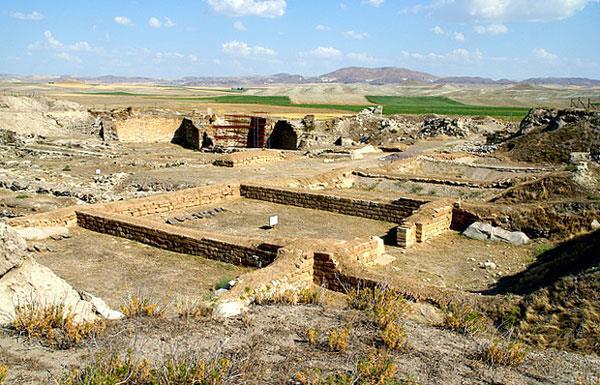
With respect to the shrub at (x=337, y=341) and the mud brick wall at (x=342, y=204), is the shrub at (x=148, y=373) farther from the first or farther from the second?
the mud brick wall at (x=342, y=204)

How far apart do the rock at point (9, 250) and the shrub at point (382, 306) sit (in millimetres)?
3681

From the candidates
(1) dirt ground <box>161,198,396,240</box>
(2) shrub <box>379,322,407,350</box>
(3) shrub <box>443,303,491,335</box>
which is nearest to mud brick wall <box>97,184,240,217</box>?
(1) dirt ground <box>161,198,396,240</box>

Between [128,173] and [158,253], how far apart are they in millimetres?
10939

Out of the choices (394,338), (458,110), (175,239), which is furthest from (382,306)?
(458,110)

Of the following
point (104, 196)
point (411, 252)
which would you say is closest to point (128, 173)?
point (104, 196)

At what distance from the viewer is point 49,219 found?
35.2 ft

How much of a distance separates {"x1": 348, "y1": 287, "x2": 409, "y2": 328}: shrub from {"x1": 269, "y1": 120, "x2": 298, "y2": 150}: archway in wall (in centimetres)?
2397

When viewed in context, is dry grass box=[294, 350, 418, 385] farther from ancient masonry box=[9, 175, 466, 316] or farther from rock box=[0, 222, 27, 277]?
rock box=[0, 222, 27, 277]

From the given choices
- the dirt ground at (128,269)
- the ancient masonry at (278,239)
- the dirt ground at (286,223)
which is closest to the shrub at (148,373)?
the ancient masonry at (278,239)

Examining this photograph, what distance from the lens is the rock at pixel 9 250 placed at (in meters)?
5.64

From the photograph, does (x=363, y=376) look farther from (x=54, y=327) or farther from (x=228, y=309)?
(x=54, y=327)

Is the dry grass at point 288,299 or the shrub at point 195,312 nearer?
the shrub at point 195,312

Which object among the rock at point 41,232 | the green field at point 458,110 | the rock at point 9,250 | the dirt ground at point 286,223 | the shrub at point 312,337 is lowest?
the dirt ground at point 286,223

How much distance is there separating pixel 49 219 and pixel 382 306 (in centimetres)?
785
